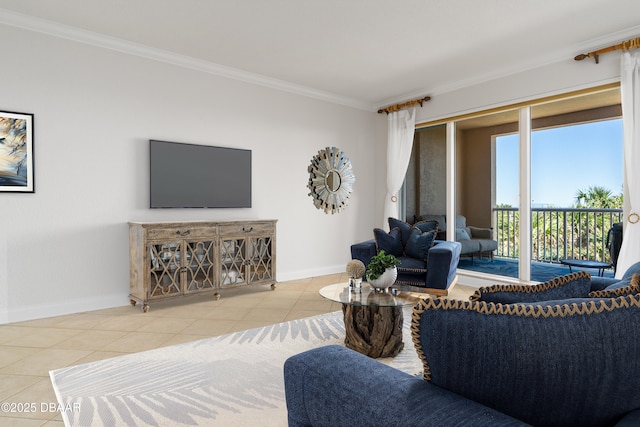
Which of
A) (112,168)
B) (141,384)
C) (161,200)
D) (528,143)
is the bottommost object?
(141,384)

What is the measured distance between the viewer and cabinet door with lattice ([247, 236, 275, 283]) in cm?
448

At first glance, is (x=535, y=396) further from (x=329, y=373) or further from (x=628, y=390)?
(x=329, y=373)

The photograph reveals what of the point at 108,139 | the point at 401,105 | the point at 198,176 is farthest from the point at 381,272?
the point at 401,105

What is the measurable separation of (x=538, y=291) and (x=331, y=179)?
4794 mm

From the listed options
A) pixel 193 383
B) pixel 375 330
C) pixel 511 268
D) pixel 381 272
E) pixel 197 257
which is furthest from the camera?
pixel 511 268

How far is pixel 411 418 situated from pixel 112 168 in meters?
3.99

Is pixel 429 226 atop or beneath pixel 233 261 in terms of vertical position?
atop

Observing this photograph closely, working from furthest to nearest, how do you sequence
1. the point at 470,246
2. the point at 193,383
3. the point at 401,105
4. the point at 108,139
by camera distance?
the point at 401,105
the point at 470,246
the point at 108,139
the point at 193,383

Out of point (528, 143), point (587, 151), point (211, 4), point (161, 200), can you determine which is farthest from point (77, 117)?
point (587, 151)

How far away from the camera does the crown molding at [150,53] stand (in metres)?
3.45

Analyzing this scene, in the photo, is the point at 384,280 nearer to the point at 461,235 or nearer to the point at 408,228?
the point at 408,228

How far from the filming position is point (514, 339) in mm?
749

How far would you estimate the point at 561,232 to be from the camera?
437cm

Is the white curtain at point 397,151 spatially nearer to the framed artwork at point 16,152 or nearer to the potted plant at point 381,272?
the potted plant at point 381,272
